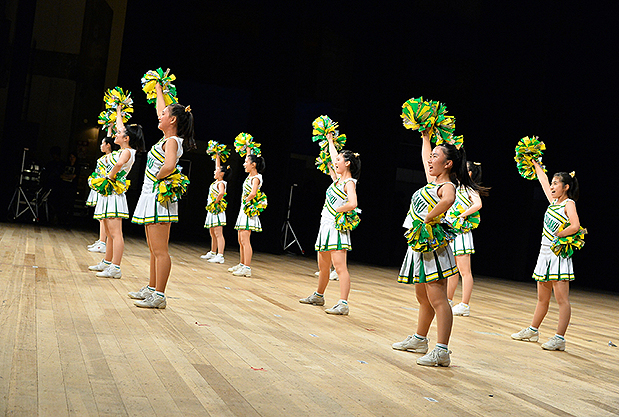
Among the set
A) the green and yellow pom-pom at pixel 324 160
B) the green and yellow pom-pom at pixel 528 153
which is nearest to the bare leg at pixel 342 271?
the green and yellow pom-pom at pixel 324 160

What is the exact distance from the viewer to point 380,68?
12.2 m

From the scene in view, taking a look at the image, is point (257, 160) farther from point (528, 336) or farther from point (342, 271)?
point (528, 336)

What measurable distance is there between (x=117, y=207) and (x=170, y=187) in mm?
1601

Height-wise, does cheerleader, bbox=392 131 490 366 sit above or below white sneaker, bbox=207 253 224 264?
above

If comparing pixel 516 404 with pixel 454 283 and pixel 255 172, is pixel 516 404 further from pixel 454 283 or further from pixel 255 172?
pixel 255 172

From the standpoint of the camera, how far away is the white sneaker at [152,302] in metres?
4.20

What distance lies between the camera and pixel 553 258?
4.64 m

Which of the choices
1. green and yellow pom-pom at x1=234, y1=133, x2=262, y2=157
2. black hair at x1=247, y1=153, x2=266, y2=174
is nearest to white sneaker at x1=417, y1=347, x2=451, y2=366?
black hair at x1=247, y1=153, x2=266, y2=174

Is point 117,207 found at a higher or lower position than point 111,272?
higher

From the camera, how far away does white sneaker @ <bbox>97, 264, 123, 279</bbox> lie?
5.46m

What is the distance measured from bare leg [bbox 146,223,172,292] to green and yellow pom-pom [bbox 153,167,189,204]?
0.64 ft

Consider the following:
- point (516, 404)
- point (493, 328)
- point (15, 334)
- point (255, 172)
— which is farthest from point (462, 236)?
point (15, 334)

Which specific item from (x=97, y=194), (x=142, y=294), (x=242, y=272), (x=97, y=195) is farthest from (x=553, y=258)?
(x=97, y=194)

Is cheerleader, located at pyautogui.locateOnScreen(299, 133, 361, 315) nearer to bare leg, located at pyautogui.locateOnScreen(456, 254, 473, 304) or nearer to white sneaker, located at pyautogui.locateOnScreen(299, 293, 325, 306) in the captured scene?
white sneaker, located at pyautogui.locateOnScreen(299, 293, 325, 306)
